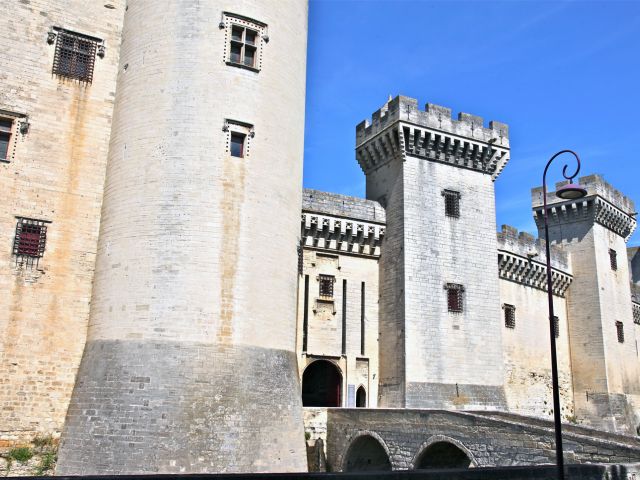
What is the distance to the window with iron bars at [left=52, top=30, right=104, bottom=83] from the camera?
57.4 ft

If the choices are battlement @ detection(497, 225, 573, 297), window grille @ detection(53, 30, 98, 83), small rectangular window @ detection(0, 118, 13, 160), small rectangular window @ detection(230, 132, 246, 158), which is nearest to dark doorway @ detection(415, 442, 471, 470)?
small rectangular window @ detection(230, 132, 246, 158)

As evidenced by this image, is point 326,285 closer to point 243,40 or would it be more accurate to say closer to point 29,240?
point 243,40

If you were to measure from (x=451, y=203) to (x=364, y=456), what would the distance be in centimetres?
1034

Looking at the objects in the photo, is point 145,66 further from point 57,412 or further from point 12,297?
point 57,412

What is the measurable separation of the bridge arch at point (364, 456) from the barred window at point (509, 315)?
37.1 feet

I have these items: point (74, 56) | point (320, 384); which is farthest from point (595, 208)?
point (74, 56)

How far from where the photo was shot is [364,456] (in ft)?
63.1

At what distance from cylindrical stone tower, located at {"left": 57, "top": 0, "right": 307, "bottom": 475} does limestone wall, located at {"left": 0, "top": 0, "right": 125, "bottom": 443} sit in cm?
55

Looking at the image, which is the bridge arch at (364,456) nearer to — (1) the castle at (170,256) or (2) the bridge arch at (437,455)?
(1) the castle at (170,256)

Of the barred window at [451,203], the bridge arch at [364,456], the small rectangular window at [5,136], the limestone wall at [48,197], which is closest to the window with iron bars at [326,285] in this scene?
the barred window at [451,203]

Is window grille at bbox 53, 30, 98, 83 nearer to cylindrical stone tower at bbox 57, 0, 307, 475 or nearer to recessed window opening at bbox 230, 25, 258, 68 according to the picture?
cylindrical stone tower at bbox 57, 0, 307, 475

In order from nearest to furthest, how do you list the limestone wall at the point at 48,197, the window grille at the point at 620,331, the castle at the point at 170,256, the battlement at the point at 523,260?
the castle at the point at 170,256 < the limestone wall at the point at 48,197 < the battlement at the point at 523,260 < the window grille at the point at 620,331

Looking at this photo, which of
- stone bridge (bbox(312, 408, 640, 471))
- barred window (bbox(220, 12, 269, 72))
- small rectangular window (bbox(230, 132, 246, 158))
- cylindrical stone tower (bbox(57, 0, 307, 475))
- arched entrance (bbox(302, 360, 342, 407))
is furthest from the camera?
arched entrance (bbox(302, 360, 342, 407))

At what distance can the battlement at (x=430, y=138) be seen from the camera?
23672 millimetres
